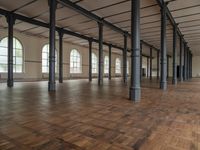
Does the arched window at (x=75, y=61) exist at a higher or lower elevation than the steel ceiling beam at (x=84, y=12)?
lower

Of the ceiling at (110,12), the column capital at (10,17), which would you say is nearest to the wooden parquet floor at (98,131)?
the ceiling at (110,12)

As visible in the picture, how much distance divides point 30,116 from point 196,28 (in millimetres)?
12603

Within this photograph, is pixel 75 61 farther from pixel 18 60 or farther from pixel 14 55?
pixel 14 55

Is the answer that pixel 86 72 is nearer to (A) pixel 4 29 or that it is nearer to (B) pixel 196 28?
(A) pixel 4 29

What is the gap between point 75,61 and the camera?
1880cm

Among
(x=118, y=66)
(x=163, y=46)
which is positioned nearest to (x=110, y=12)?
(x=163, y=46)

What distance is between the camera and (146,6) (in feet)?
24.8

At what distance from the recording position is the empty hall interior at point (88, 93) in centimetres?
188

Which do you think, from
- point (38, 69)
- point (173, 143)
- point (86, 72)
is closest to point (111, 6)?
point (173, 143)

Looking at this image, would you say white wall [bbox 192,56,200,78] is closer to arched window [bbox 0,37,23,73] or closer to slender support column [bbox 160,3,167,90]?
slender support column [bbox 160,3,167,90]

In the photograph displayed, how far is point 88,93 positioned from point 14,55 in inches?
394

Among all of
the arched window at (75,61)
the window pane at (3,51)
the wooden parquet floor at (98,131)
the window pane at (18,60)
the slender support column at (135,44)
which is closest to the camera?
the wooden parquet floor at (98,131)

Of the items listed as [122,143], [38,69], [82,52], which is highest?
[82,52]

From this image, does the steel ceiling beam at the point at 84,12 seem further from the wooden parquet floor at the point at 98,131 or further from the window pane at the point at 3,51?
the window pane at the point at 3,51
